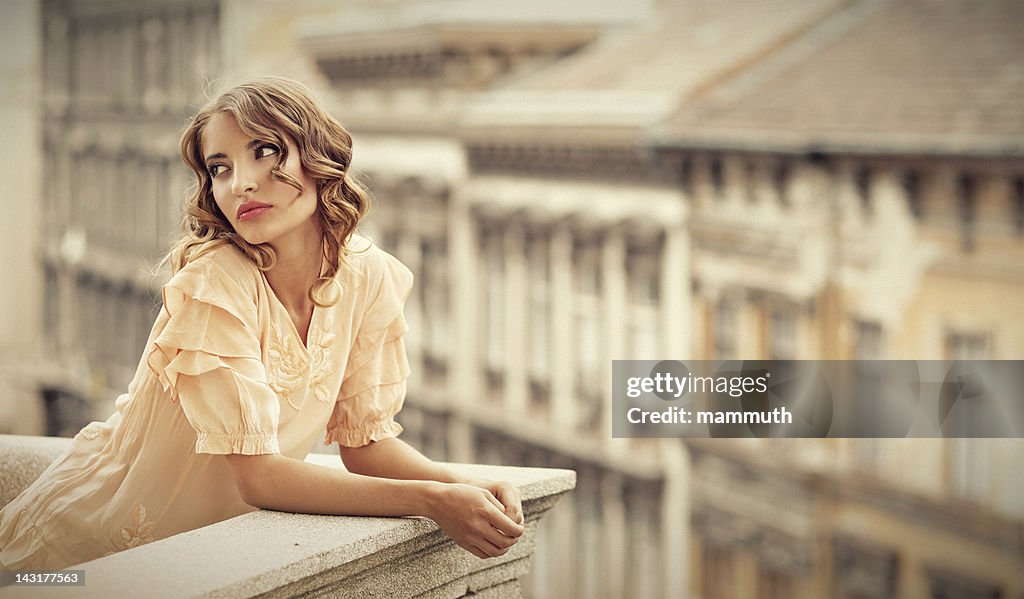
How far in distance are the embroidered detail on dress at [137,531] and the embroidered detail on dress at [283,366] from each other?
26 cm

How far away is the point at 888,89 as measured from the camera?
768 centimetres

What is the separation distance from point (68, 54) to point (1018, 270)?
1159cm

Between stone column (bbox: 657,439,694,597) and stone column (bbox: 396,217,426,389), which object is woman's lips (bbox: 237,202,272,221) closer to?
stone column (bbox: 657,439,694,597)

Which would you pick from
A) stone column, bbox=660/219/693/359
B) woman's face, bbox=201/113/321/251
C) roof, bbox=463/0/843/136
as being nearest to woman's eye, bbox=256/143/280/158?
woman's face, bbox=201/113/321/251

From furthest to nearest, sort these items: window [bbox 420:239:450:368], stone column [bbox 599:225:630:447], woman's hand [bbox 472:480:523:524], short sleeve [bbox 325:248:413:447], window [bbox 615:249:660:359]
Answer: window [bbox 420:239:450:368] → stone column [bbox 599:225:630:447] → window [bbox 615:249:660:359] → short sleeve [bbox 325:248:413:447] → woman's hand [bbox 472:480:523:524]

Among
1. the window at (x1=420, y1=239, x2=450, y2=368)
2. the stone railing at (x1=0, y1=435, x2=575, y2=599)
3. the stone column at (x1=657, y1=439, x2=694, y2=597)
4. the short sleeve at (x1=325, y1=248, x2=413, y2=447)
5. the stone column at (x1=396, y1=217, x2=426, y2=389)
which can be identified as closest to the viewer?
the stone railing at (x1=0, y1=435, x2=575, y2=599)

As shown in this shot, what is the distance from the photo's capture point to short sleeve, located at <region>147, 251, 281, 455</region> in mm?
1606

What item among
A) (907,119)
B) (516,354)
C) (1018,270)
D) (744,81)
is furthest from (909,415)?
(516,354)

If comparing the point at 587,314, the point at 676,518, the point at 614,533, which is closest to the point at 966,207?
the point at 676,518

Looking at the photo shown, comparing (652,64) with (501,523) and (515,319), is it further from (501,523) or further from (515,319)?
(501,523)

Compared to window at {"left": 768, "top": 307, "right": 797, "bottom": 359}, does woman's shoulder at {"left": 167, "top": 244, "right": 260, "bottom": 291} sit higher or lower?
higher

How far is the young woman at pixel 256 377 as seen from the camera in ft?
5.34

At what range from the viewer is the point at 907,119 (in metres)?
7.50

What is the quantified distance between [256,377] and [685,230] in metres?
8.00
